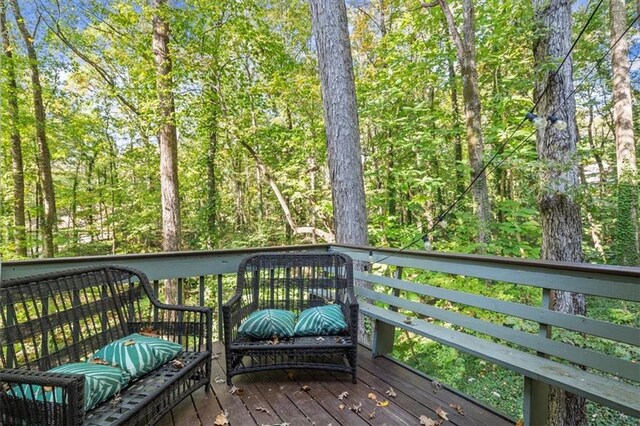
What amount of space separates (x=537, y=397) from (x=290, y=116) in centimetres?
783

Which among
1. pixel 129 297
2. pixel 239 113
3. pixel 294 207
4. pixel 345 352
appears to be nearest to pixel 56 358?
pixel 129 297

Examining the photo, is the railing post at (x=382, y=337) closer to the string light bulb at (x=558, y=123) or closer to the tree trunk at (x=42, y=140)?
the string light bulb at (x=558, y=123)

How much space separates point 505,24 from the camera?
6086 mm

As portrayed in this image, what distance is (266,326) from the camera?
255 cm

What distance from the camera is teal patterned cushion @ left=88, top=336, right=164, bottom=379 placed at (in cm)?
195

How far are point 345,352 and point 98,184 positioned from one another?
13.5m

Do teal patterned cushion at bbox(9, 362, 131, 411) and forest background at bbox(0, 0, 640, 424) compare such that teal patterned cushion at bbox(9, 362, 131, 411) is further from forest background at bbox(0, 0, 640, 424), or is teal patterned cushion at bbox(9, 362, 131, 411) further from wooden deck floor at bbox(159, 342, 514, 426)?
forest background at bbox(0, 0, 640, 424)

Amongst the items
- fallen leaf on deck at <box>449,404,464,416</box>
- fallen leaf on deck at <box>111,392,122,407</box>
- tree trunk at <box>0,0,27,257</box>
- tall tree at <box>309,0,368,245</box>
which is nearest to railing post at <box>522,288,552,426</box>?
fallen leaf on deck at <box>449,404,464,416</box>

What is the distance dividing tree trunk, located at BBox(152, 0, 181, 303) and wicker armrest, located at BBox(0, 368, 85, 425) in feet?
14.8

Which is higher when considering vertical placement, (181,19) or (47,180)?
(181,19)

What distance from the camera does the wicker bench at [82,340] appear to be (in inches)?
58.7

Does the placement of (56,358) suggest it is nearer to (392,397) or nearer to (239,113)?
(392,397)

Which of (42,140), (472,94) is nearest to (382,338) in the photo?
(472,94)

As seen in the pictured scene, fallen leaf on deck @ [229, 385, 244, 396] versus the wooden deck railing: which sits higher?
the wooden deck railing
